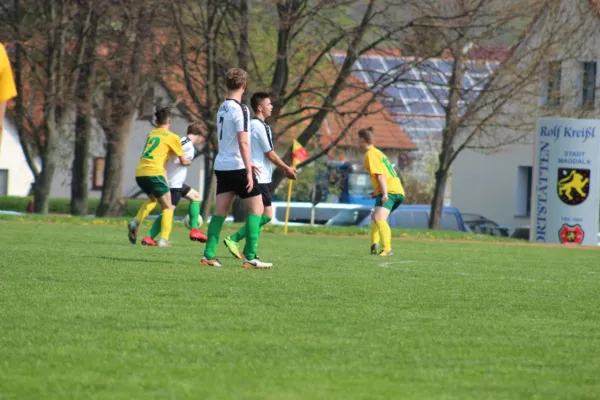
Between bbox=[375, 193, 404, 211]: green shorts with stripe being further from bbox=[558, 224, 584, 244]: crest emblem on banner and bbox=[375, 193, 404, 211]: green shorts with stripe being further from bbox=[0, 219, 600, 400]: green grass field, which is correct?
bbox=[558, 224, 584, 244]: crest emblem on banner

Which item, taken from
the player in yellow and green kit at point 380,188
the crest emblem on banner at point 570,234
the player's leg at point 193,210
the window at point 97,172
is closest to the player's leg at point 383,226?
the player in yellow and green kit at point 380,188

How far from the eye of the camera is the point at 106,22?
3591 centimetres

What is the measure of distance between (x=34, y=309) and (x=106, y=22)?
94.7 ft

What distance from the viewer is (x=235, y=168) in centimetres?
1209

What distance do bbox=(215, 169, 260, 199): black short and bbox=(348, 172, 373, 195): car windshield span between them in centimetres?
4769

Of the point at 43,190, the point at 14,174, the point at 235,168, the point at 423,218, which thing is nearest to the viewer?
the point at 235,168

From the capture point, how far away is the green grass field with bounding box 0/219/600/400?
18.2ft

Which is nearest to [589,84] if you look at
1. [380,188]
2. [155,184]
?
[380,188]

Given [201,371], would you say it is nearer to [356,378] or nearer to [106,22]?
[356,378]

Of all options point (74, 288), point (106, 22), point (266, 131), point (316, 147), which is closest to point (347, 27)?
point (106, 22)

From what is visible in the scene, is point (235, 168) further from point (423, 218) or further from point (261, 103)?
point (423, 218)

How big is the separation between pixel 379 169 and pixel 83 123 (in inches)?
896

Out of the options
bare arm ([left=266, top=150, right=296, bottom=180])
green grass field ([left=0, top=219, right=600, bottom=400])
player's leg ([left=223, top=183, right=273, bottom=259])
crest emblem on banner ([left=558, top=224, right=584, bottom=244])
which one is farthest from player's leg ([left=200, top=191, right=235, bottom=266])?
crest emblem on banner ([left=558, top=224, right=584, bottom=244])

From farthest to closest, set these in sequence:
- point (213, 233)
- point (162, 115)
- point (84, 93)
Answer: point (84, 93)
point (162, 115)
point (213, 233)
